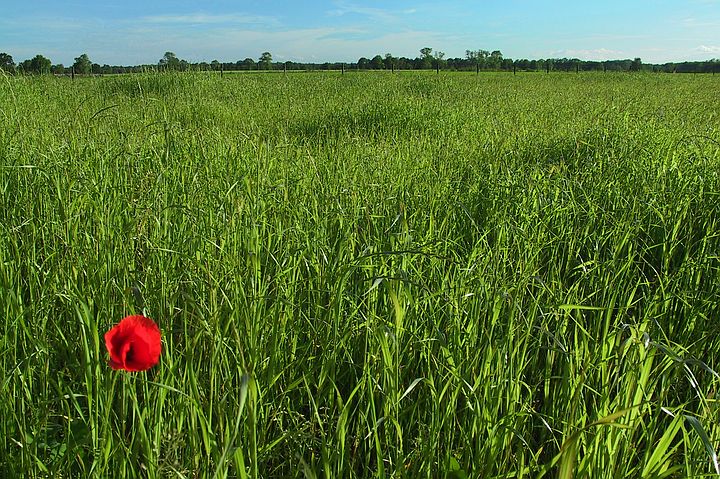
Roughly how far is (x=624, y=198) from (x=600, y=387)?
4.87ft

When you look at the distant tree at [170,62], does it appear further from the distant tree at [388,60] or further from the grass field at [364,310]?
the distant tree at [388,60]

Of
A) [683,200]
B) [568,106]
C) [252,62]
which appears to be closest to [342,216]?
[683,200]

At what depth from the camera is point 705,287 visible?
81.4 inches

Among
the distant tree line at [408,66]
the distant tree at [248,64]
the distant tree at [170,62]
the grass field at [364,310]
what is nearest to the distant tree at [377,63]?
the distant tree line at [408,66]

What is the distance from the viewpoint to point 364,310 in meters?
1.78

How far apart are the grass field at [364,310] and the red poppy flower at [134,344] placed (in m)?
0.15

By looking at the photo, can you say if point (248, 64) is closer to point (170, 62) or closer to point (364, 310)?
point (170, 62)

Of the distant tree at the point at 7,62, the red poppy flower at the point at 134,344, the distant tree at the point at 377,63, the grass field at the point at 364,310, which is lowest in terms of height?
the grass field at the point at 364,310

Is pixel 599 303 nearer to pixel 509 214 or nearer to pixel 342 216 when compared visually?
pixel 509 214

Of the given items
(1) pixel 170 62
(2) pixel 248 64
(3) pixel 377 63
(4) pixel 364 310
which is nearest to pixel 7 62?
(1) pixel 170 62

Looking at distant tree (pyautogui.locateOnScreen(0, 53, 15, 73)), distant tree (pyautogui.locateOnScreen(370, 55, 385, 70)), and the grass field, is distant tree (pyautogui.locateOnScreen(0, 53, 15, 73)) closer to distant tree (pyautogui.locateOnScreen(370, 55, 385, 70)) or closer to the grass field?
the grass field

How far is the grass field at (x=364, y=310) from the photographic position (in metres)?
1.14

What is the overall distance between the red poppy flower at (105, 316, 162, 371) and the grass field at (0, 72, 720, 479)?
15 centimetres

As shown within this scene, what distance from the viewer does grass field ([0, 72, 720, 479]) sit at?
3.73 feet
